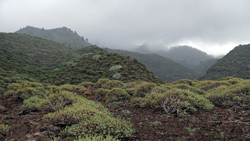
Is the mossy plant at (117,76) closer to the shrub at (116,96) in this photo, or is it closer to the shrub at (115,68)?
the shrub at (115,68)

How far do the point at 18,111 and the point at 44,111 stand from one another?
4.58 feet

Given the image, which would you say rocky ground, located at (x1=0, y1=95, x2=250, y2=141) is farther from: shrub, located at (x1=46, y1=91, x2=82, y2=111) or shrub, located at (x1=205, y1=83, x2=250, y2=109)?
shrub, located at (x1=46, y1=91, x2=82, y2=111)

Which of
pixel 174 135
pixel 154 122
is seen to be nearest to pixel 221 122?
pixel 174 135

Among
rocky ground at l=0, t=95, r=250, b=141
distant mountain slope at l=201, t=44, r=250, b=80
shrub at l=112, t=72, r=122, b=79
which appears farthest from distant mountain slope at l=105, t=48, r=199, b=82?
rocky ground at l=0, t=95, r=250, b=141

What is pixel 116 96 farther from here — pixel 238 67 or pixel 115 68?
pixel 238 67

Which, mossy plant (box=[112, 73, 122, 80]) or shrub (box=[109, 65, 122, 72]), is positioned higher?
shrub (box=[109, 65, 122, 72])

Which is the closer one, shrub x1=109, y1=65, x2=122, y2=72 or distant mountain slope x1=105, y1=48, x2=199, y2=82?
shrub x1=109, y1=65, x2=122, y2=72

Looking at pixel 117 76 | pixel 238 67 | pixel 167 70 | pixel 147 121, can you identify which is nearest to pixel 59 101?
pixel 147 121

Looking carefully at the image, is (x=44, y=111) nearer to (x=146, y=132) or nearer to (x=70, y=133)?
(x=70, y=133)

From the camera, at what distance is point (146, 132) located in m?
4.09

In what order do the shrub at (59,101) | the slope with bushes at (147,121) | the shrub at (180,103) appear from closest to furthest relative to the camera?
the slope with bushes at (147,121)
the shrub at (180,103)
the shrub at (59,101)

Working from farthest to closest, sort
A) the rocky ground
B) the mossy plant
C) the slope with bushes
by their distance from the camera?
the mossy plant, the slope with bushes, the rocky ground

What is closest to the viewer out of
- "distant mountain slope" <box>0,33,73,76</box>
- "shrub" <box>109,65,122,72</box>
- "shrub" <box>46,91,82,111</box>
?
"shrub" <box>46,91,82,111</box>

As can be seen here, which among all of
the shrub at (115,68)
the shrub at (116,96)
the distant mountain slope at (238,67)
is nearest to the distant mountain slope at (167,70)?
the distant mountain slope at (238,67)
